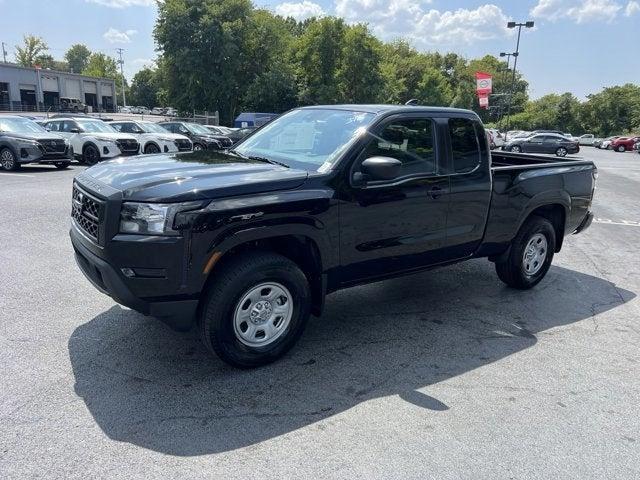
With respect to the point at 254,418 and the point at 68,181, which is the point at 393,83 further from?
the point at 254,418

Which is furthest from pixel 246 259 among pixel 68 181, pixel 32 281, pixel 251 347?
pixel 68 181

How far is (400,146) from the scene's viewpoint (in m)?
4.36

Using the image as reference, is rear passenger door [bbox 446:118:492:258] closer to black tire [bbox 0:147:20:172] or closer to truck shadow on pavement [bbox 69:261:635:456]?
truck shadow on pavement [bbox 69:261:635:456]

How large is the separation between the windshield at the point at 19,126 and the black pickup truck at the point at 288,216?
42.0 ft

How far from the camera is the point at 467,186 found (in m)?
4.77

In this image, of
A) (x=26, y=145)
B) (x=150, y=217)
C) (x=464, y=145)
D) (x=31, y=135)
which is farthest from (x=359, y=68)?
(x=150, y=217)

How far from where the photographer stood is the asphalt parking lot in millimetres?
2809

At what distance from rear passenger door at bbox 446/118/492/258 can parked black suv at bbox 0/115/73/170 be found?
13379mm

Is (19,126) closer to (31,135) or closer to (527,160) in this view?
(31,135)

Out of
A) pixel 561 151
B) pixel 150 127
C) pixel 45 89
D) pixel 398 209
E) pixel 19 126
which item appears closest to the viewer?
pixel 398 209

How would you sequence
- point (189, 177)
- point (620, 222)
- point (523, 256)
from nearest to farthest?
1. point (189, 177)
2. point (523, 256)
3. point (620, 222)

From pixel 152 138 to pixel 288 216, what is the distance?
52.2ft

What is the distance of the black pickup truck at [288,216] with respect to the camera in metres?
3.28

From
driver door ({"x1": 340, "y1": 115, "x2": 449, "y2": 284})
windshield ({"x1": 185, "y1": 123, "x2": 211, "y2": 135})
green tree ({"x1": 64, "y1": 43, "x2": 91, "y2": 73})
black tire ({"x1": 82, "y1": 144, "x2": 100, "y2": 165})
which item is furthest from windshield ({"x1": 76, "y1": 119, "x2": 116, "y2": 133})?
A: green tree ({"x1": 64, "y1": 43, "x2": 91, "y2": 73})
